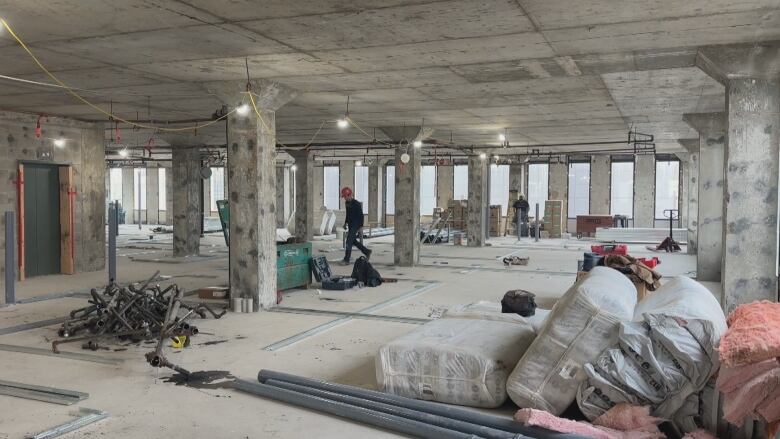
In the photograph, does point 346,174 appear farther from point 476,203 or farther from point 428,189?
point 476,203

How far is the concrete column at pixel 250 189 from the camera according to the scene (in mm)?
8359

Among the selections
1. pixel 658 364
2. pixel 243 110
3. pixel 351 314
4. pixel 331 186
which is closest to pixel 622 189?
pixel 331 186

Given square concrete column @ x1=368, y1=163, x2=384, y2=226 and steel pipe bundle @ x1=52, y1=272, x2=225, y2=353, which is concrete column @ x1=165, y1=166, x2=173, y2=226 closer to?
square concrete column @ x1=368, y1=163, x2=384, y2=226

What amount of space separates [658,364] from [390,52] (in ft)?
14.4

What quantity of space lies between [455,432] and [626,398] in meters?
1.13

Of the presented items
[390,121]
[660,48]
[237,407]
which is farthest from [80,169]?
[660,48]

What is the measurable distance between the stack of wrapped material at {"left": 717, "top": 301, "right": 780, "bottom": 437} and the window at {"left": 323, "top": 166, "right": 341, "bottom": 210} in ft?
86.4

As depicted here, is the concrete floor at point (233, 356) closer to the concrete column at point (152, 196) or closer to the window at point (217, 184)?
the window at point (217, 184)

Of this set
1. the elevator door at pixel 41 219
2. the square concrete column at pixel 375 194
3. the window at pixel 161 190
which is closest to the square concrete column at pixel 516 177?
the square concrete column at pixel 375 194

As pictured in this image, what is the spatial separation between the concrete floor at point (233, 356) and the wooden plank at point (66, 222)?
485 mm

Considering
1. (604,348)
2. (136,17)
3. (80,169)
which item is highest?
(136,17)

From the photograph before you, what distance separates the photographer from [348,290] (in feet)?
33.1

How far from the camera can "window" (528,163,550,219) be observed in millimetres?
25703

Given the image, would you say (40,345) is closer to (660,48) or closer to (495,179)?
(660,48)
